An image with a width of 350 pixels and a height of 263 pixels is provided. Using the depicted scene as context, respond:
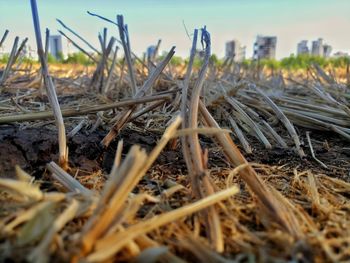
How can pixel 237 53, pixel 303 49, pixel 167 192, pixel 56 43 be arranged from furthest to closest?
1. pixel 56 43
2. pixel 303 49
3. pixel 237 53
4. pixel 167 192

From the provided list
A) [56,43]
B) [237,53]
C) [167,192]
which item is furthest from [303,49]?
[167,192]

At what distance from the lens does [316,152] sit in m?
1.32

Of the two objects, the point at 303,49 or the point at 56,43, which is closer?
the point at 303,49

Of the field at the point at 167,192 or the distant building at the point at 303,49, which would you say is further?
the distant building at the point at 303,49

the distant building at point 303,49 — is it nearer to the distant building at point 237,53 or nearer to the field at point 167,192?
the distant building at point 237,53

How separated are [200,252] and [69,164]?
543 millimetres

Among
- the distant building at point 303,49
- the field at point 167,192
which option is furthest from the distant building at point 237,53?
the field at point 167,192

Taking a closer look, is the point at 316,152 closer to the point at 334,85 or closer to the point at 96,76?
the point at 334,85

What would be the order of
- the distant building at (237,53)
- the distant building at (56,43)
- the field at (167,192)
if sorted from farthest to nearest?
the distant building at (56,43), the distant building at (237,53), the field at (167,192)

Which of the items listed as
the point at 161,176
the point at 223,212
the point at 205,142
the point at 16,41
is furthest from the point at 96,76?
the point at 223,212

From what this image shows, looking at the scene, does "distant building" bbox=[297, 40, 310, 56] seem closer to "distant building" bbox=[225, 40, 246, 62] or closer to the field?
"distant building" bbox=[225, 40, 246, 62]

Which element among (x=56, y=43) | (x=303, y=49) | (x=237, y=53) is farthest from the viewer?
(x=56, y=43)

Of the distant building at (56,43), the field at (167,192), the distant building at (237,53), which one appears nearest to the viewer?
the field at (167,192)

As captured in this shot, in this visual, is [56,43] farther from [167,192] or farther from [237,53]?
[167,192]
